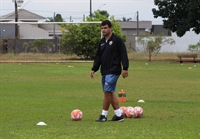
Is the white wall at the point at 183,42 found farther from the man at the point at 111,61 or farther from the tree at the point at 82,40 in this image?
the man at the point at 111,61

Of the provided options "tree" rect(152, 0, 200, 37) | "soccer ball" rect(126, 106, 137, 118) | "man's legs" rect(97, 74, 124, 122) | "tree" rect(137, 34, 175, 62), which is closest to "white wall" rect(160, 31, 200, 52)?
"tree" rect(137, 34, 175, 62)

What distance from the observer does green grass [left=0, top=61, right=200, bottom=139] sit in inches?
366

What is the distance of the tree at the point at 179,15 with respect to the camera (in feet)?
141

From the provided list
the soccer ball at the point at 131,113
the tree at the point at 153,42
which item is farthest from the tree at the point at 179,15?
the soccer ball at the point at 131,113

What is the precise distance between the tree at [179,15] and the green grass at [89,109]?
63.5ft

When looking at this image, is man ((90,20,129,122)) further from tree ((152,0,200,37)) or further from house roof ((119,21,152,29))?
house roof ((119,21,152,29))

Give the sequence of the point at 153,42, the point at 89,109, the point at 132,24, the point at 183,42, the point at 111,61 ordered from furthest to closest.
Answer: the point at 132,24
the point at 183,42
the point at 153,42
the point at 89,109
the point at 111,61

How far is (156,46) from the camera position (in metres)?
46.4

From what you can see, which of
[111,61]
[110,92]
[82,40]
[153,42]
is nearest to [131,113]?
[110,92]

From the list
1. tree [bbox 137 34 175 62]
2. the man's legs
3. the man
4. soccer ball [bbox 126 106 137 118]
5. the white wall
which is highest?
the man

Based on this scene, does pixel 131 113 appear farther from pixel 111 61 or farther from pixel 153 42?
pixel 153 42

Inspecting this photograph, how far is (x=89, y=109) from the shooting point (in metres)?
14.0

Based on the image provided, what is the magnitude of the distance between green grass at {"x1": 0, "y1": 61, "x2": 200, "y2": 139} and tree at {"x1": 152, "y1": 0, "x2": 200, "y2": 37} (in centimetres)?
1937

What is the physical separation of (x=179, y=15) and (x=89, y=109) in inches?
1261
